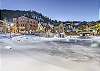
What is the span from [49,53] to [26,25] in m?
0.38

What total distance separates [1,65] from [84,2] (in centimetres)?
102

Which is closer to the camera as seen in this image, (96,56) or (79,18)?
(96,56)

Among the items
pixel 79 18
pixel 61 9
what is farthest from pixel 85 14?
pixel 61 9

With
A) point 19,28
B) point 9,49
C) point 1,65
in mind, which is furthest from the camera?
point 19,28

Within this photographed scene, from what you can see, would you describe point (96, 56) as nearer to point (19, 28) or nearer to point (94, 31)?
point (94, 31)

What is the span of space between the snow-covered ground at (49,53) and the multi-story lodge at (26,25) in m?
0.07

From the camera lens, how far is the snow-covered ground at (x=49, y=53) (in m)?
2.12

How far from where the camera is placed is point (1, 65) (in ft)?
6.99

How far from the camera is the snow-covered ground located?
2.12m

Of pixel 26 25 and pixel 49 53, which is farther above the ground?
pixel 26 25

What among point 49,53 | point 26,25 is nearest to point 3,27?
point 26,25

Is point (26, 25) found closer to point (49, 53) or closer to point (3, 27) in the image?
point (3, 27)

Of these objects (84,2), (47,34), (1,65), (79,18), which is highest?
(84,2)

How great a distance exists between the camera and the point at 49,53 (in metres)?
2.30
